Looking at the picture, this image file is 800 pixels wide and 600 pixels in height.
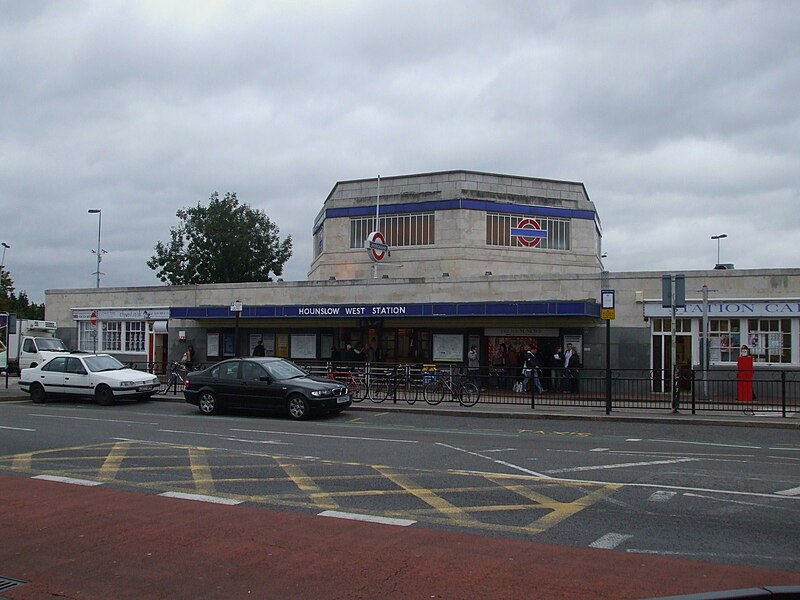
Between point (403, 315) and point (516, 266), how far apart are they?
1554cm

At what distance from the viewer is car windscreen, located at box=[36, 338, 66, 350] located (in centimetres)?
3544

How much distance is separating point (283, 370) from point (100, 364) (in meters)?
7.59

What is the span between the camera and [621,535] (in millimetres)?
7211

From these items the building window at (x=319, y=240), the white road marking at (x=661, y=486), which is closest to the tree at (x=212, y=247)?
the building window at (x=319, y=240)

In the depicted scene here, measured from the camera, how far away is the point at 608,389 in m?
19.3

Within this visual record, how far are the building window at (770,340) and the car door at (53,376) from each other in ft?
73.9

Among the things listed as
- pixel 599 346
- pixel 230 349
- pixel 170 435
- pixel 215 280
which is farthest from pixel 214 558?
pixel 215 280

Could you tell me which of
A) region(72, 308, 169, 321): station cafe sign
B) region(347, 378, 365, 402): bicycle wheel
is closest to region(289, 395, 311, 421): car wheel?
region(347, 378, 365, 402): bicycle wheel

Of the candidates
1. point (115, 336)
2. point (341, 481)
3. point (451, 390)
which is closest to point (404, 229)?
point (115, 336)

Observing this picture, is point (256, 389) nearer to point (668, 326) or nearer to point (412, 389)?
point (412, 389)

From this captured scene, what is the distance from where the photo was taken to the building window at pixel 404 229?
4203 centimetres

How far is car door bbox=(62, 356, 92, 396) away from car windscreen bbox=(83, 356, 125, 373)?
26 cm

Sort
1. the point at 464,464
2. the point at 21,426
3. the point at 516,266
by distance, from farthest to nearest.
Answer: the point at 516,266 < the point at 21,426 < the point at 464,464

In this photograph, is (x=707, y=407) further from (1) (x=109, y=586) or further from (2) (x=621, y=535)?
(1) (x=109, y=586)
